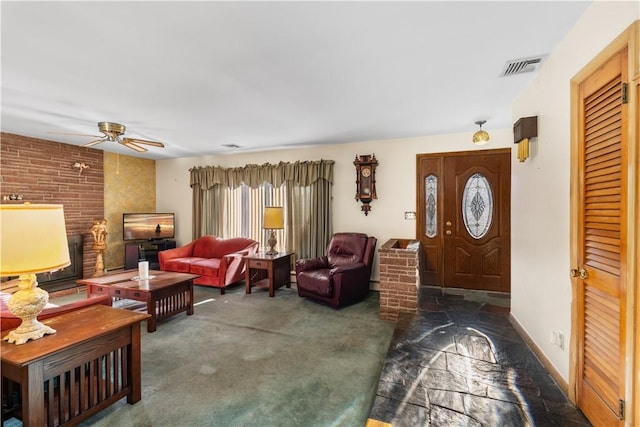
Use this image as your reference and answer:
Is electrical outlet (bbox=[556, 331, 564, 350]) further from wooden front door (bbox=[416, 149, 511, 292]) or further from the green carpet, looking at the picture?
wooden front door (bbox=[416, 149, 511, 292])

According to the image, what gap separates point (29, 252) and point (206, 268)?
3423 mm

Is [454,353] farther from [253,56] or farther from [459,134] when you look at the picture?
[459,134]

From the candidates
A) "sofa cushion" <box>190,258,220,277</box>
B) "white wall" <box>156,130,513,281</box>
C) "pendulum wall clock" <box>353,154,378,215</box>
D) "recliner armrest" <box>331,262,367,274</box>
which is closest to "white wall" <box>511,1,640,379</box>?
"white wall" <box>156,130,513,281</box>

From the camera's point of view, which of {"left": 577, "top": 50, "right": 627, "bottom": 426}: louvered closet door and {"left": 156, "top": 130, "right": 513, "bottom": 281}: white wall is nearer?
{"left": 577, "top": 50, "right": 627, "bottom": 426}: louvered closet door

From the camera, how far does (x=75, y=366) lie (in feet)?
5.59

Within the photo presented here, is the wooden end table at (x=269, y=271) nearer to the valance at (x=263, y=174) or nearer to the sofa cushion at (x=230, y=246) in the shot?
the sofa cushion at (x=230, y=246)

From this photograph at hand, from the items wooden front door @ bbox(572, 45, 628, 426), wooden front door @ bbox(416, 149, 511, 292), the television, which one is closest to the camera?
A: wooden front door @ bbox(572, 45, 628, 426)

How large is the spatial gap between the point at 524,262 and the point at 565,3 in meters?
1.98

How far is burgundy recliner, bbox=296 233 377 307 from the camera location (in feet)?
12.7

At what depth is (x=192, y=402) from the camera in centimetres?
204

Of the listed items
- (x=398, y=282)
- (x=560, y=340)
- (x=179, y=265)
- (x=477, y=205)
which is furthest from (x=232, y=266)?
(x=560, y=340)

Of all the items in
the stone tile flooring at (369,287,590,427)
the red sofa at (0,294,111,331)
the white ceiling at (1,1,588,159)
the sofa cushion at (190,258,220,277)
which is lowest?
the stone tile flooring at (369,287,590,427)

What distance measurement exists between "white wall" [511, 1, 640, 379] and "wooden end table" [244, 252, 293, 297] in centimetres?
320

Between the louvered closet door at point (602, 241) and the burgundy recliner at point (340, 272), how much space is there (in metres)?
2.47
